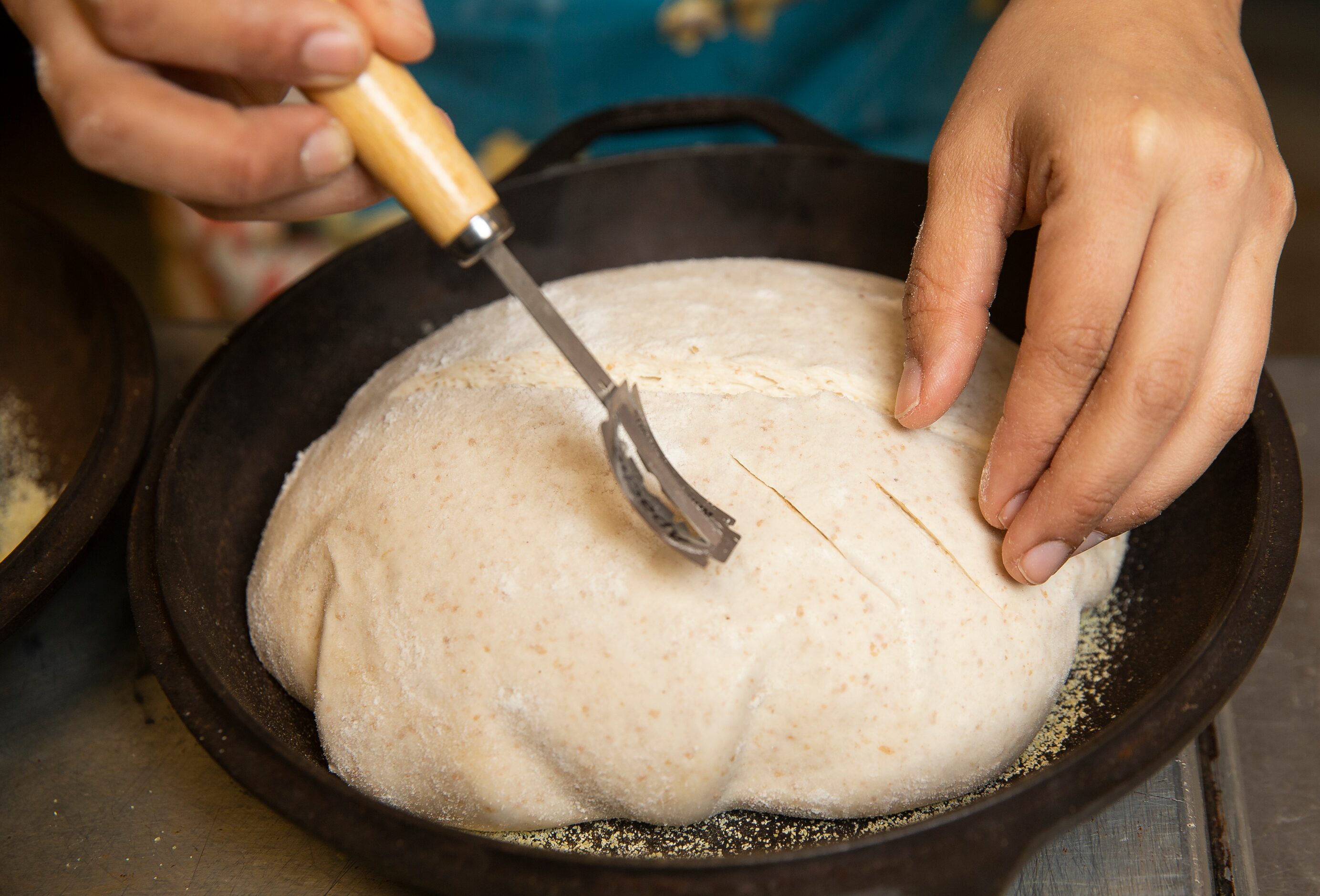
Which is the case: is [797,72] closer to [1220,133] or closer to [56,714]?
[1220,133]

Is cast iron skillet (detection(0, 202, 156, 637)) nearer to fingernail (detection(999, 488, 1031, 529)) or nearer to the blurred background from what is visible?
the blurred background

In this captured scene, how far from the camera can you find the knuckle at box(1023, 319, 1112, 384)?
77cm

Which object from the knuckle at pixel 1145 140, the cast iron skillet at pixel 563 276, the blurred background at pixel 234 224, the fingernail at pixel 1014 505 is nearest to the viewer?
the cast iron skillet at pixel 563 276

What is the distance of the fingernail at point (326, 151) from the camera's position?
0.72 m

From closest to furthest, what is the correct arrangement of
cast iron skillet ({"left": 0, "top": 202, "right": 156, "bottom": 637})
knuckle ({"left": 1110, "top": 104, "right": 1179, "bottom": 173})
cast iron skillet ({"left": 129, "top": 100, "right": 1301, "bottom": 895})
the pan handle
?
cast iron skillet ({"left": 129, "top": 100, "right": 1301, "bottom": 895}) < knuckle ({"left": 1110, "top": 104, "right": 1179, "bottom": 173}) < cast iron skillet ({"left": 0, "top": 202, "right": 156, "bottom": 637}) < the pan handle

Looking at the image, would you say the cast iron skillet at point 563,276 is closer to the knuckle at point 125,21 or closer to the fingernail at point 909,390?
the fingernail at point 909,390

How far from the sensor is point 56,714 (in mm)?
1064

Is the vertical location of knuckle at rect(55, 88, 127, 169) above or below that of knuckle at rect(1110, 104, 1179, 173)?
above

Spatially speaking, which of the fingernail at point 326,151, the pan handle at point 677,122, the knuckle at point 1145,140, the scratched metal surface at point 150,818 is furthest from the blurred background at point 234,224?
the knuckle at point 1145,140

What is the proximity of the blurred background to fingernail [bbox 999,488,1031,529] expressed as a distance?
4.22 ft

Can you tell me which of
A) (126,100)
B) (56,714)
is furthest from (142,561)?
(126,100)

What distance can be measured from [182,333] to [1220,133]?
1503 mm

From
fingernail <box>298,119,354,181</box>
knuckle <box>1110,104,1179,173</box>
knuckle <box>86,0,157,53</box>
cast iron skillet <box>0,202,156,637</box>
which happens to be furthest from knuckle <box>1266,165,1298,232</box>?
cast iron skillet <box>0,202,156,637</box>

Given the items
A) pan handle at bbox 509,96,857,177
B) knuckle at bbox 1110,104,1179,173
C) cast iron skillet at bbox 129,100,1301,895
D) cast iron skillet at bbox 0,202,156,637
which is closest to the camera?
cast iron skillet at bbox 129,100,1301,895
